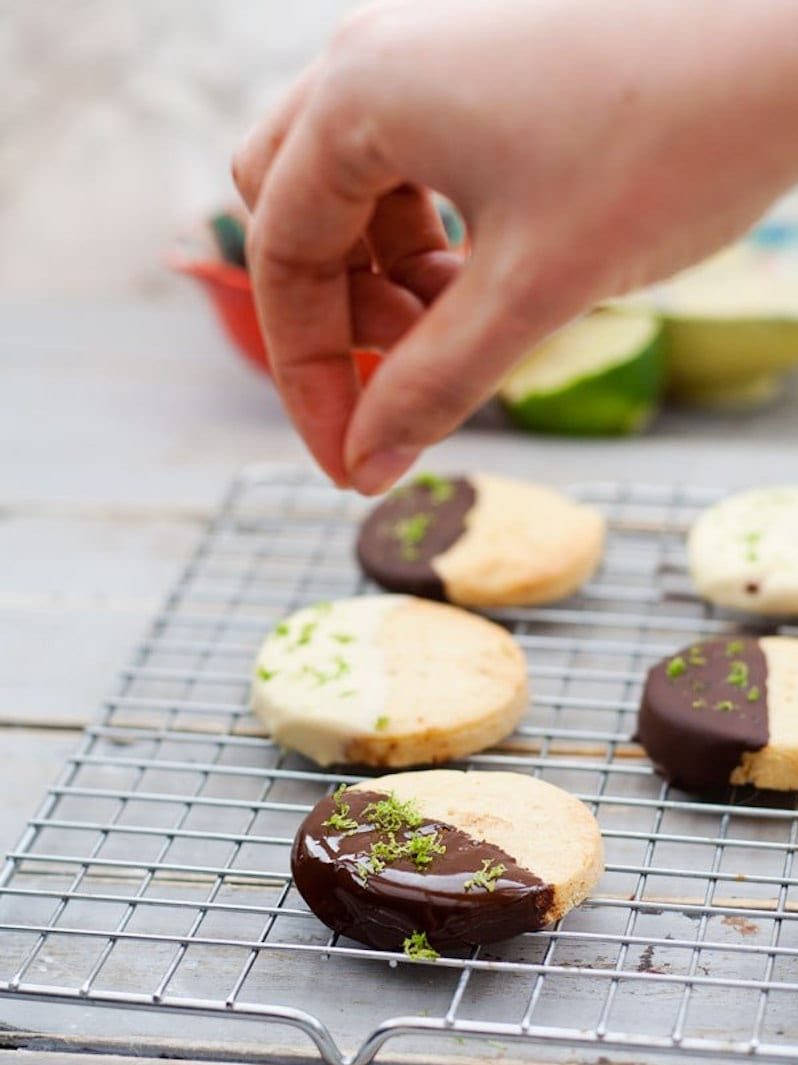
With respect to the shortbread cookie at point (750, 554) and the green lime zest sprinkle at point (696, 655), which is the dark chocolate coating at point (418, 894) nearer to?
the green lime zest sprinkle at point (696, 655)

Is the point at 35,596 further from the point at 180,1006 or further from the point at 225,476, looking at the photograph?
the point at 180,1006

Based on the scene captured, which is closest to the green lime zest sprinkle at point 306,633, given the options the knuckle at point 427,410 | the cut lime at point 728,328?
the knuckle at point 427,410

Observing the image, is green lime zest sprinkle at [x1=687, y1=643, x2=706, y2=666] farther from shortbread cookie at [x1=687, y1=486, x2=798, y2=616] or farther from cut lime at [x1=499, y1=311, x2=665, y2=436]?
cut lime at [x1=499, y1=311, x2=665, y2=436]

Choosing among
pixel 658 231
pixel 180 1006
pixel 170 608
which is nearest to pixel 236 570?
pixel 170 608

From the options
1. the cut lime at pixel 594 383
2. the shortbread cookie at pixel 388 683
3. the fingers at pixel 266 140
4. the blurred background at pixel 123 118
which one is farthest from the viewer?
the blurred background at pixel 123 118

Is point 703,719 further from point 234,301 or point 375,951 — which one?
point 234,301

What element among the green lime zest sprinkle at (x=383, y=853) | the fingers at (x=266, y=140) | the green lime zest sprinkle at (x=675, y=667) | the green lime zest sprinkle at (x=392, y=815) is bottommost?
the green lime zest sprinkle at (x=675, y=667)
